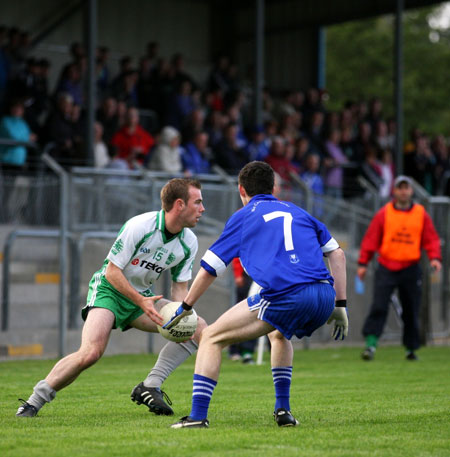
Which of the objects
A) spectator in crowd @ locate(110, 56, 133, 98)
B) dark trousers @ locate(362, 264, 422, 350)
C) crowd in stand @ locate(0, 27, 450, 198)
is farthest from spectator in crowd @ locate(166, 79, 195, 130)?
dark trousers @ locate(362, 264, 422, 350)

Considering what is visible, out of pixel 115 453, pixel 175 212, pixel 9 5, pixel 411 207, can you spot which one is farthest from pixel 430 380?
pixel 9 5

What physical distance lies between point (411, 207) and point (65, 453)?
9.47 meters

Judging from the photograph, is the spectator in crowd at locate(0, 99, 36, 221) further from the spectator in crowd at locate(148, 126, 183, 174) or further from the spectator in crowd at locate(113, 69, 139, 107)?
the spectator in crowd at locate(113, 69, 139, 107)

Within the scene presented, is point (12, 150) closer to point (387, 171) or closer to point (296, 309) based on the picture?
point (387, 171)

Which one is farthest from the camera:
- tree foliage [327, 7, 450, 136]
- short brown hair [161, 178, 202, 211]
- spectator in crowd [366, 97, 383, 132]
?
tree foliage [327, 7, 450, 136]

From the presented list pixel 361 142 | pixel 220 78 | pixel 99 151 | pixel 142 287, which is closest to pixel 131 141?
Result: pixel 99 151

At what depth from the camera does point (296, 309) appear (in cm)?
712

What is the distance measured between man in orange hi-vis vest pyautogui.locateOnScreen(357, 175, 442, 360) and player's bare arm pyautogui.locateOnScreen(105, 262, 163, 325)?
7215 mm

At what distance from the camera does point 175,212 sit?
8031 mm

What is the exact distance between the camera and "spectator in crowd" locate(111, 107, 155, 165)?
18.0 meters

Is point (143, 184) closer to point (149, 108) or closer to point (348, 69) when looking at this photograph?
point (149, 108)

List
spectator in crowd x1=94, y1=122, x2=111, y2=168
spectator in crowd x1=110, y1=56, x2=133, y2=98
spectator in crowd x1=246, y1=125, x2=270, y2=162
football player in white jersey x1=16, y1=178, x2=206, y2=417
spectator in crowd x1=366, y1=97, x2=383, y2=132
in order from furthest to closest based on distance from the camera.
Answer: spectator in crowd x1=366, y1=97, x2=383, y2=132 < spectator in crowd x1=110, y1=56, x2=133, y2=98 < spectator in crowd x1=246, y1=125, x2=270, y2=162 < spectator in crowd x1=94, y1=122, x2=111, y2=168 < football player in white jersey x1=16, y1=178, x2=206, y2=417

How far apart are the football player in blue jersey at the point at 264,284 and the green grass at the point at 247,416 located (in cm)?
53

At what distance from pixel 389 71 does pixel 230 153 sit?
39926mm
